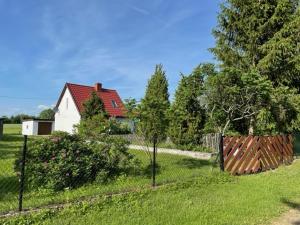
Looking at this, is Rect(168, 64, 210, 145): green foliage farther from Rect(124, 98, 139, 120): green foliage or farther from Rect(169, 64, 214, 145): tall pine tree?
Rect(124, 98, 139, 120): green foliage

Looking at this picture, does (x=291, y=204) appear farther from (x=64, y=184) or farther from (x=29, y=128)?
(x=29, y=128)

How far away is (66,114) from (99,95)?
3.99 meters

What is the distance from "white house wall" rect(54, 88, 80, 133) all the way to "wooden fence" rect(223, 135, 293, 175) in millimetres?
22000

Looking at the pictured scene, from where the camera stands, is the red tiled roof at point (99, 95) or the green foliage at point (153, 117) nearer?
the green foliage at point (153, 117)

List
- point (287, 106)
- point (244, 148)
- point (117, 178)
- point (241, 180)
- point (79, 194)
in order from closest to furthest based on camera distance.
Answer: point (79, 194), point (117, 178), point (241, 180), point (244, 148), point (287, 106)

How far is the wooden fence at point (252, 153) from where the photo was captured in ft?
31.1

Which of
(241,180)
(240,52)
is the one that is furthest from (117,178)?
(240,52)

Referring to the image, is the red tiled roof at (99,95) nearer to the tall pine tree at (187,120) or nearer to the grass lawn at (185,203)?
the tall pine tree at (187,120)

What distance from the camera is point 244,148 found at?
9938mm

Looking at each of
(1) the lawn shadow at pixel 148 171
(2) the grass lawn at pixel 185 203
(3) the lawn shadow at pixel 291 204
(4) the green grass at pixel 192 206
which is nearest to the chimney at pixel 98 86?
(1) the lawn shadow at pixel 148 171

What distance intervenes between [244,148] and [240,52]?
25.1ft

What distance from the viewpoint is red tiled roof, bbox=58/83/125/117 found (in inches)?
1204

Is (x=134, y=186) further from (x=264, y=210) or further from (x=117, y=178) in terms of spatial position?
(x=264, y=210)

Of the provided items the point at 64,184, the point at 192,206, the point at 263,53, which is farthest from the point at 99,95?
the point at 192,206
